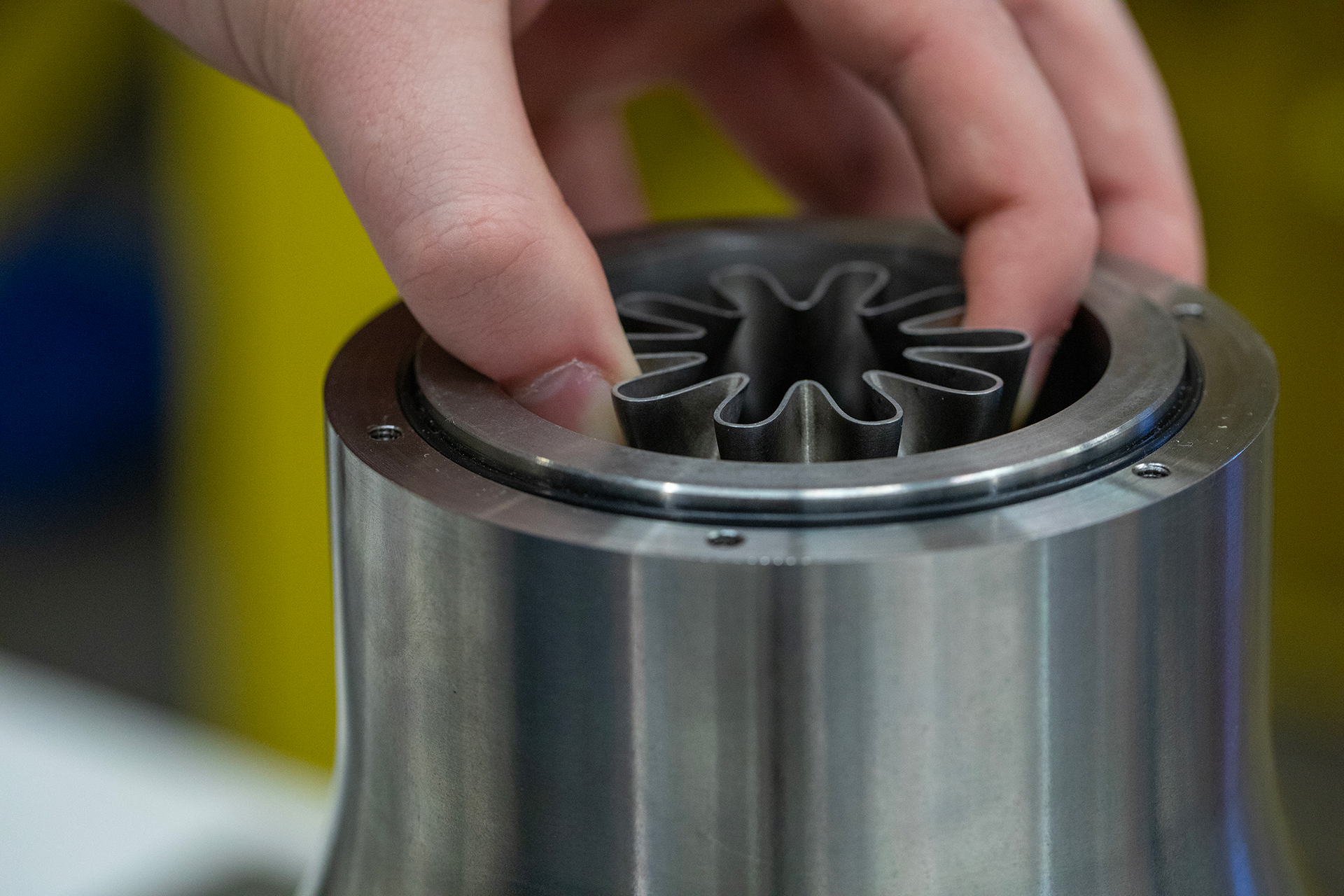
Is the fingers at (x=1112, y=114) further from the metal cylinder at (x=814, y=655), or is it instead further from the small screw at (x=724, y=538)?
the small screw at (x=724, y=538)

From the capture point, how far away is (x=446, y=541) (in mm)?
421

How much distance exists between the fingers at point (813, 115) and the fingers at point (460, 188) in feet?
1.25

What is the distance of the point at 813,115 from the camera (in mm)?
892

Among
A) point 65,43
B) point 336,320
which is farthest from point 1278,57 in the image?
point 65,43

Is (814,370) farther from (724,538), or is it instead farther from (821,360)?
(724,538)

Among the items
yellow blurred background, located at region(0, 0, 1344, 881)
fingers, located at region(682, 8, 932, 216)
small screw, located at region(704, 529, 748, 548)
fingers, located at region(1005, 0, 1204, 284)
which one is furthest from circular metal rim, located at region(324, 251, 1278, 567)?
yellow blurred background, located at region(0, 0, 1344, 881)

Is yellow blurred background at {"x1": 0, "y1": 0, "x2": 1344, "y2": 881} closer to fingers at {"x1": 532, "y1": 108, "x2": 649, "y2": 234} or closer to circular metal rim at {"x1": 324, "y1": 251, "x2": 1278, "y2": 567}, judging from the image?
fingers at {"x1": 532, "y1": 108, "x2": 649, "y2": 234}

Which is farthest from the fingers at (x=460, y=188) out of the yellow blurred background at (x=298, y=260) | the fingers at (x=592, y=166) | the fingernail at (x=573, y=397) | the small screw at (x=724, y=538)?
the yellow blurred background at (x=298, y=260)

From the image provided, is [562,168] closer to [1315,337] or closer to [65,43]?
[65,43]

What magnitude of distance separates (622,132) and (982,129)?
42 cm

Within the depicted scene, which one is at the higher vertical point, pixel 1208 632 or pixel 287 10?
pixel 287 10

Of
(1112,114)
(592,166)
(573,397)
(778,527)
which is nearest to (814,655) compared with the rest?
(778,527)

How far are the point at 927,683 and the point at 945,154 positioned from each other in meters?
0.34

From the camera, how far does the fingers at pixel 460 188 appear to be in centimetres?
49
